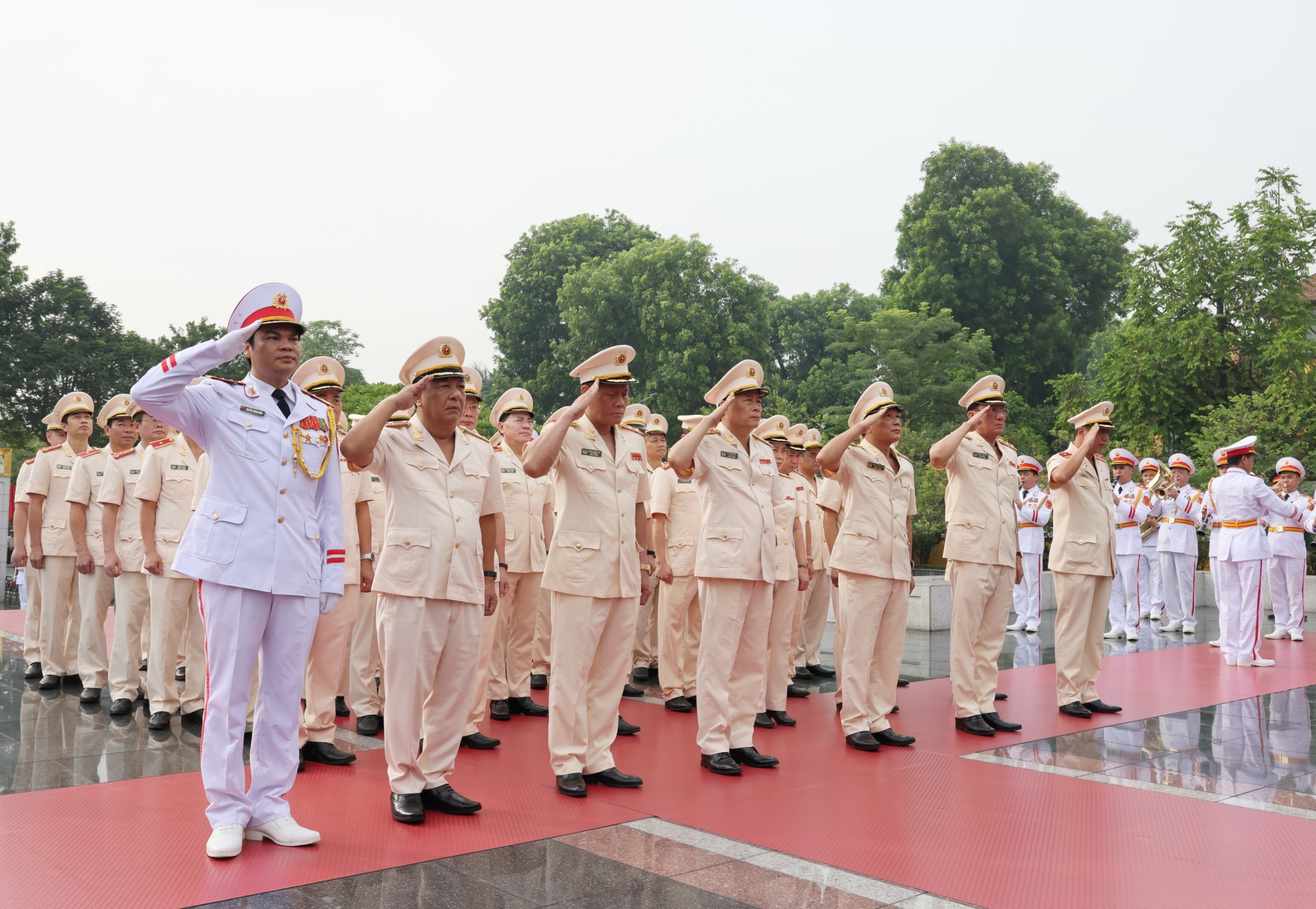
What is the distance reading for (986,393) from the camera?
682 cm

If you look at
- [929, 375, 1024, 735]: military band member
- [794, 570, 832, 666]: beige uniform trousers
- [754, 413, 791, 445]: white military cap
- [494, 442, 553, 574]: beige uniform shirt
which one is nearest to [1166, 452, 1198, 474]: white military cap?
[794, 570, 832, 666]: beige uniform trousers

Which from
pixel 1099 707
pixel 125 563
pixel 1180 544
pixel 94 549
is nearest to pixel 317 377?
pixel 125 563

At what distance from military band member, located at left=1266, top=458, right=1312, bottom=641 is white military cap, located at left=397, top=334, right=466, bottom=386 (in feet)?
34.4

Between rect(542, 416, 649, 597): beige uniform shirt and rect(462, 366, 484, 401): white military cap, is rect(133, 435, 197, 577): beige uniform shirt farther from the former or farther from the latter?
rect(542, 416, 649, 597): beige uniform shirt

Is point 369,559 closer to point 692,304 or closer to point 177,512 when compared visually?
point 177,512

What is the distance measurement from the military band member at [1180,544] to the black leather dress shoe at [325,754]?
10690mm

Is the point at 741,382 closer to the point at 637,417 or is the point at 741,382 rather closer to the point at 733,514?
the point at 733,514

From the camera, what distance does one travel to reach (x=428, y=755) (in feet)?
14.9

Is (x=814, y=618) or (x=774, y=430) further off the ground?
(x=774, y=430)

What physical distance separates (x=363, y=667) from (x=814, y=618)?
4311mm

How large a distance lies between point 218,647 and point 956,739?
4391mm

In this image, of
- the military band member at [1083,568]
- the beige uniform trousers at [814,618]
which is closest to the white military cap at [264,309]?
the military band member at [1083,568]

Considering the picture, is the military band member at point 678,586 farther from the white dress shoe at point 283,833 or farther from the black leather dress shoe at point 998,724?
the white dress shoe at point 283,833

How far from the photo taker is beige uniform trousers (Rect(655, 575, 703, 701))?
7531 mm
